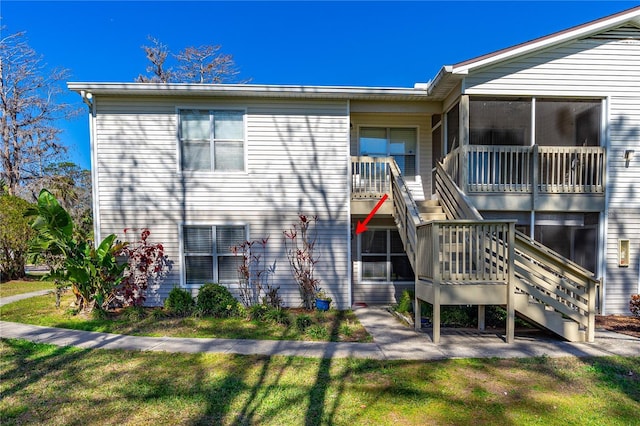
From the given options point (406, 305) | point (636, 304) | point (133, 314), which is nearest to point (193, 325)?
point (133, 314)

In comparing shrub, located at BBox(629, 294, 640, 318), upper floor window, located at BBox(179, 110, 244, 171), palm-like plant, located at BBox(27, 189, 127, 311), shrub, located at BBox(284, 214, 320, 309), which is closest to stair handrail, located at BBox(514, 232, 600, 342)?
shrub, located at BBox(629, 294, 640, 318)

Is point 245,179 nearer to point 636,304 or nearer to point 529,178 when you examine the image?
point 529,178

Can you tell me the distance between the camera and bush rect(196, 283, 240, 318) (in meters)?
7.00

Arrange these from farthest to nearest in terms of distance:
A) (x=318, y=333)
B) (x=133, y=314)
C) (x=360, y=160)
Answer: (x=360, y=160) < (x=133, y=314) < (x=318, y=333)

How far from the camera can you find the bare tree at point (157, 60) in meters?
18.5

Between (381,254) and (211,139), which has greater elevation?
(211,139)

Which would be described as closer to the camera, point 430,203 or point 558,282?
point 558,282

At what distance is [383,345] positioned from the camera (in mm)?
5312

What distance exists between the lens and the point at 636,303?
21.0ft

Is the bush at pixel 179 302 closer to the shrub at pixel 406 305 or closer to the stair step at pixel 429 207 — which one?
the shrub at pixel 406 305

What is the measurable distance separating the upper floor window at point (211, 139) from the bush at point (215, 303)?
2.90 metres

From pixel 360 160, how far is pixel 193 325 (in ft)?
17.3

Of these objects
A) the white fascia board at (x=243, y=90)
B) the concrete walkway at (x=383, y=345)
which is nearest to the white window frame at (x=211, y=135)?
the white fascia board at (x=243, y=90)

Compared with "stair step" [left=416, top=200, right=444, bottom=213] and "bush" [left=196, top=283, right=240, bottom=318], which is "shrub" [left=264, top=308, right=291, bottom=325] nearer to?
"bush" [left=196, top=283, right=240, bottom=318]
